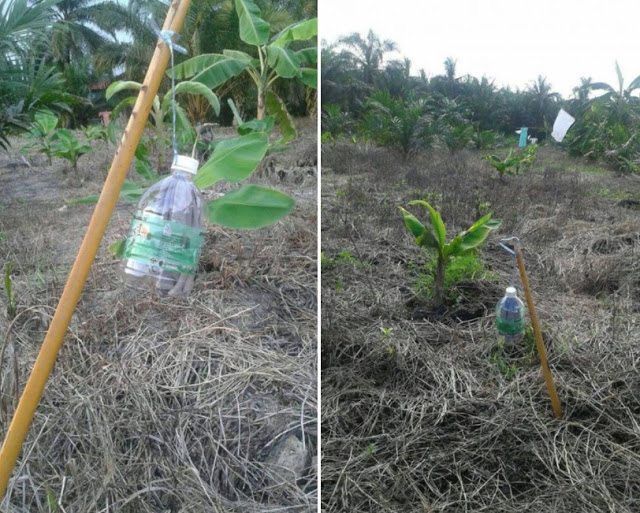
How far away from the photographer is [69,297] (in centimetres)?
84

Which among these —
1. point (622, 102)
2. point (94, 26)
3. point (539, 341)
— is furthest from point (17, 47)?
point (94, 26)

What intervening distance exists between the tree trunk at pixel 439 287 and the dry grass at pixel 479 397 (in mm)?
109

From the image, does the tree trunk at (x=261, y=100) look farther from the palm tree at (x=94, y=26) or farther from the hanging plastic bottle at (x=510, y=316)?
the palm tree at (x=94, y=26)

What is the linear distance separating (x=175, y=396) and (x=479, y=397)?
1.04 meters

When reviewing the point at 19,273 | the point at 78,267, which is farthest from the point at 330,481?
the point at 19,273

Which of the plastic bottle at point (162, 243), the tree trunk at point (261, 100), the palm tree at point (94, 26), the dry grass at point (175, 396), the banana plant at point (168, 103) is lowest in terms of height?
the palm tree at point (94, 26)

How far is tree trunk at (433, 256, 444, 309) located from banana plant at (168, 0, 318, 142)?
5.99ft

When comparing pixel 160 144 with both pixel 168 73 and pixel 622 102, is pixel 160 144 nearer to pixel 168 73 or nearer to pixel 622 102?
pixel 168 73

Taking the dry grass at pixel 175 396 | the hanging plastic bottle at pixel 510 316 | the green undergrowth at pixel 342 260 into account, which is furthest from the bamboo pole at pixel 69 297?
the green undergrowth at pixel 342 260

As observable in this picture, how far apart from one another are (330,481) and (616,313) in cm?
143

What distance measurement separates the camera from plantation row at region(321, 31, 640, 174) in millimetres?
8055

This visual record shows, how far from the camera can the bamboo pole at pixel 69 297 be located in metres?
0.83

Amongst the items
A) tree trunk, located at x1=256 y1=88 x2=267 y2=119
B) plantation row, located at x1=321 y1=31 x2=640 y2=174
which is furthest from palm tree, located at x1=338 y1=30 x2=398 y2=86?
tree trunk, located at x1=256 y1=88 x2=267 y2=119

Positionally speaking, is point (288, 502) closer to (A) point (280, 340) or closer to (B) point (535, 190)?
(A) point (280, 340)
